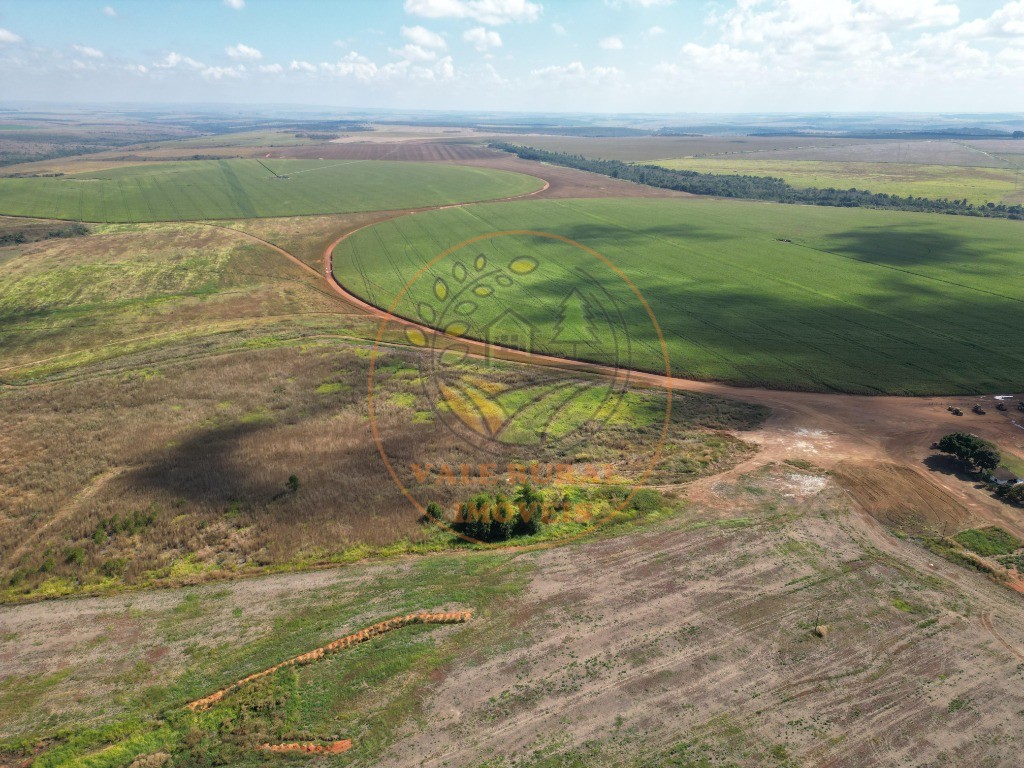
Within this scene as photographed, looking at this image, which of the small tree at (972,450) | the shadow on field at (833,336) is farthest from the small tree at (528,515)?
the small tree at (972,450)

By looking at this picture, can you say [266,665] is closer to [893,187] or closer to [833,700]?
[833,700]

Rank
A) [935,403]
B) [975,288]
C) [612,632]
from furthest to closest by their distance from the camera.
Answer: [975,288] → [935,403] → [612,632]

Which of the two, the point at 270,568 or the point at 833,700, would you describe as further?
the point at 270,568

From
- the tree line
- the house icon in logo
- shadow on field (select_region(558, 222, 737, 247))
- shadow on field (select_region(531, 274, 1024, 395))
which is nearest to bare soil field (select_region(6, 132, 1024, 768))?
shadow on field (select_region(531, 274, 1024, 395))

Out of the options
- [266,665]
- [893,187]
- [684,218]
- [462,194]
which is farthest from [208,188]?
[893,187]

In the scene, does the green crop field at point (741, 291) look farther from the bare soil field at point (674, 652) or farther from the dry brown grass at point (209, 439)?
the bare soil field at point (674, 652)

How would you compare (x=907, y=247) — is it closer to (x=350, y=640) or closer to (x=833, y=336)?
(x=833, y=336)

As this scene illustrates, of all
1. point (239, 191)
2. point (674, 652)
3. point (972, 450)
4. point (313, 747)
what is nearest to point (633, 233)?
point (972, 450)
